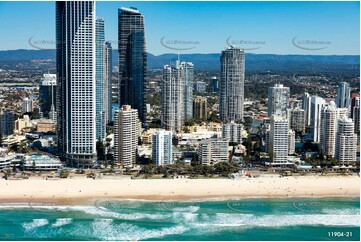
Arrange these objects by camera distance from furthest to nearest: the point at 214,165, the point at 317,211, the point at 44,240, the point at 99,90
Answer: the point at 99,90
the point at 214,165
the point at 317,211
the point at 44,240

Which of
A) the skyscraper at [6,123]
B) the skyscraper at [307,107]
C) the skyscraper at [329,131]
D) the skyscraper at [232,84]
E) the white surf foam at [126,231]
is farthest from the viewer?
the skyscraper at [232,84]

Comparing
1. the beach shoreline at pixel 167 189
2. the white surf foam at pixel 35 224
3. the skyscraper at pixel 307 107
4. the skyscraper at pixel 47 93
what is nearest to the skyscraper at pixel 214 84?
the skyscraper at pixel 307 107

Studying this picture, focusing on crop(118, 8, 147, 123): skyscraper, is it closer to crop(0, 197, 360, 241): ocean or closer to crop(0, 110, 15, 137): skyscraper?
crop(0, 110, 15, 137): skyscraper

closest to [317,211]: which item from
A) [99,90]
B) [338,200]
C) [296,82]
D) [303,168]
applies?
[338,200]

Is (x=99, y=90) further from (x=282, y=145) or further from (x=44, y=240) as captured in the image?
(x=44, y=240)

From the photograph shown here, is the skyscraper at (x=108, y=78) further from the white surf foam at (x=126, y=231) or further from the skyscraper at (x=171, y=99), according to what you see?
the white surf foam at (x=126, y=231)

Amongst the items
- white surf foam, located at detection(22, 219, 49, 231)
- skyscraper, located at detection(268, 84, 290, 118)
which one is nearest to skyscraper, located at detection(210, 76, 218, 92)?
skyscraper, located at detection(268, 84, 290, 118)
